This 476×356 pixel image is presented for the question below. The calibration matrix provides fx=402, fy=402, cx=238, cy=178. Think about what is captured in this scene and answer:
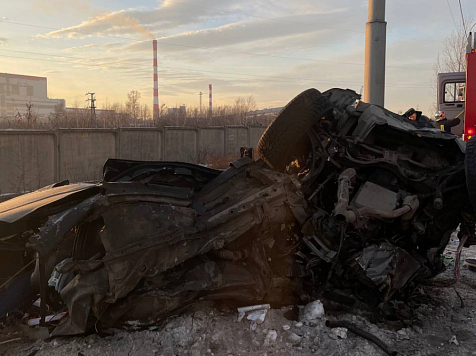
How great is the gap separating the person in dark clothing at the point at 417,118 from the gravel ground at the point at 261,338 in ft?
6.68

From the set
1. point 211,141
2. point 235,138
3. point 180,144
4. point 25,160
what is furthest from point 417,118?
point 235,138

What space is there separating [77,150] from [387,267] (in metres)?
9.63

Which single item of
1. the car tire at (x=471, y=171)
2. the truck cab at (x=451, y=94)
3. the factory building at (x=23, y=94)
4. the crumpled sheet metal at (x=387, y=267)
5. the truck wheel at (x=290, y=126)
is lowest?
the crumpled sheet metal at (x=387, y=267)

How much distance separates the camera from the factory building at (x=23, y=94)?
176 ft

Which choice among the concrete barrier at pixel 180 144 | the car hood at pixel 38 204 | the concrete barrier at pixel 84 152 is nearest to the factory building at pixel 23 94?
the concrete barrier at pixel 180 144

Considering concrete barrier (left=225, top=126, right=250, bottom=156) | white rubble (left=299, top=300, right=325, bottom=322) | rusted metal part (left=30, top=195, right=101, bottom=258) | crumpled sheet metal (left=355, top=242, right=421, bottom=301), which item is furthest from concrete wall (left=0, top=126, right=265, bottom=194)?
crumpled sheet metal (left=355, top=242, right=421, bottom=301)

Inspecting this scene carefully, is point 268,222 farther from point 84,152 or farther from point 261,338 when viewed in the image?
point 84,152

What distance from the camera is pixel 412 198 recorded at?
3.67m

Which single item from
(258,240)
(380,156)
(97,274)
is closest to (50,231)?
(97,274)

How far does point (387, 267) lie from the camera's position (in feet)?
11.5

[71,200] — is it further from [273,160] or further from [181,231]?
[273,160]

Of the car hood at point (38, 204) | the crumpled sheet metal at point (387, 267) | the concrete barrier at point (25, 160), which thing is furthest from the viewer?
the concrete barrier at point (25, 160)

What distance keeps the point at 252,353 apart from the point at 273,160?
71.2 inches

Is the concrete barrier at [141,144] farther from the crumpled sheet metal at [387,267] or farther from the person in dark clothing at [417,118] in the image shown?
the crumpled sheet metal at [387,267]
